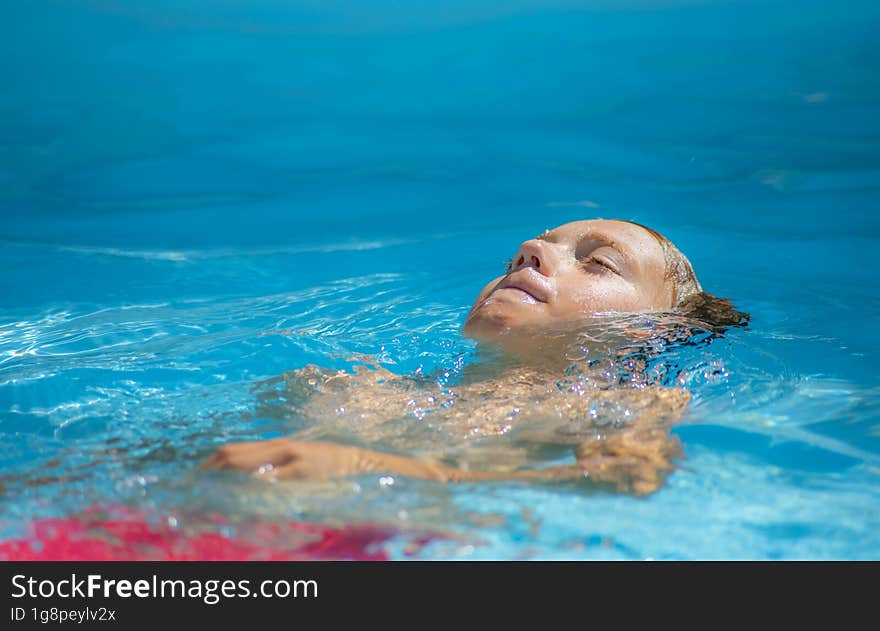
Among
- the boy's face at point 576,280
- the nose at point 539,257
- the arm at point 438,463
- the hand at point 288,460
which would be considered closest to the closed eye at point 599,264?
the boy's face at point 576,280

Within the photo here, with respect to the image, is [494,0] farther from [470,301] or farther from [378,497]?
[378,497]

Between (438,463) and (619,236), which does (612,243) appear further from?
(438,463)

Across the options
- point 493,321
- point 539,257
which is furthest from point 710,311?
point 493,321

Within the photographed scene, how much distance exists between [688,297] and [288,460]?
5.79 ft

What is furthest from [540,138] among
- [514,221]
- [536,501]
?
[536,501]

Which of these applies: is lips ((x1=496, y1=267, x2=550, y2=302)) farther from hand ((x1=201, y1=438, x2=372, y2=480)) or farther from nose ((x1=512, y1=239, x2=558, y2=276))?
hand ((x1=201, y1=438, x2=372, y2=480))

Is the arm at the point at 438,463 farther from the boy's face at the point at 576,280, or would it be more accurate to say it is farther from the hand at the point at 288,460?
the boy's face at the point at 576,280

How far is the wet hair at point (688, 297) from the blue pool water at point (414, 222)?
112mm

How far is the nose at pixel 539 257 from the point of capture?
3004 mm

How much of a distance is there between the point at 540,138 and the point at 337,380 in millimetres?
4666

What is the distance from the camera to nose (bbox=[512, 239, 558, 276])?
9.86 ft

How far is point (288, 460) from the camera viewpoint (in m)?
2.07
